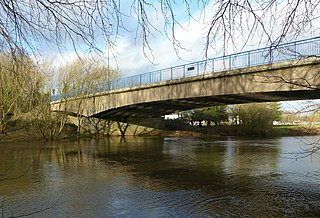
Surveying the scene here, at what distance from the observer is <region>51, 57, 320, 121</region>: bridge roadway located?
707 inches

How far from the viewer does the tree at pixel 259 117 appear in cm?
4832

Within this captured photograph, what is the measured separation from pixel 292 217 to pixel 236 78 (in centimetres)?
1542

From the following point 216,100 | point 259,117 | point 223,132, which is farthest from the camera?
point 223,132

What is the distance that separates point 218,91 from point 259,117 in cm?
2736

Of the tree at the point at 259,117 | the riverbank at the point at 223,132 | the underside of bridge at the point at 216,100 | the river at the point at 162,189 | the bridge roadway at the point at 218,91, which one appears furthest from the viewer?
the tree at the point at 259,117

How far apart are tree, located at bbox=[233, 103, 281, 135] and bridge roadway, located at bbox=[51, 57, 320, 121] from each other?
17.3m

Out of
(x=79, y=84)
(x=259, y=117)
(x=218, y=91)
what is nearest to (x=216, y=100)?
(x=218, y=91)

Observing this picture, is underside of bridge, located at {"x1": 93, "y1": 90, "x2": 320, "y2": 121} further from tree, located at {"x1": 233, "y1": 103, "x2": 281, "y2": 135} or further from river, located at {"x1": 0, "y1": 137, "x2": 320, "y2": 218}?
tree, located at {"x1": 233, "y1": 103, "x2": 281, "y2": 135}

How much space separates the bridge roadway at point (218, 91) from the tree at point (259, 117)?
17308 mm

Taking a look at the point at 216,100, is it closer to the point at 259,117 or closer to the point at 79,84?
the point at 79,84

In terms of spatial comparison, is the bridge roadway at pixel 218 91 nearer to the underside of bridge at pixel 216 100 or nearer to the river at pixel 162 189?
the underside of bridge at pixel 216 100

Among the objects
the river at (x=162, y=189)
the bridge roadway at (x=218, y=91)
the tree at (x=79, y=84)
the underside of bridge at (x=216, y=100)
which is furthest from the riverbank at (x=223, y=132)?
the river at (x=162, y=189)

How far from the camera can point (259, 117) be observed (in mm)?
48531

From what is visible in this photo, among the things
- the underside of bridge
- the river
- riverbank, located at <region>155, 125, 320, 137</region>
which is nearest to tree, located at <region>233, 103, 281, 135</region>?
riverbank, located at <region>155, 125, 320, 137</region>
